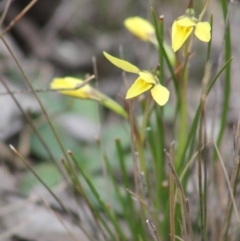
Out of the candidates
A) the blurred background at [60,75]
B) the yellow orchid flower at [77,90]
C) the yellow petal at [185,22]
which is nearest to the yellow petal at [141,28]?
the blurred background at [60,75]

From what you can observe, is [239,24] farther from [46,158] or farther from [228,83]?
[228,83]

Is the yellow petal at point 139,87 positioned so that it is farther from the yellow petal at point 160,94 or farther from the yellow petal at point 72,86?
the yellow petal at point 72,86

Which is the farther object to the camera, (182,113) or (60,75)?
(60,75)

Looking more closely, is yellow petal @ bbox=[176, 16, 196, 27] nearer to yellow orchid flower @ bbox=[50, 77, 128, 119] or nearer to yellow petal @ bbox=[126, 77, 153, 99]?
yellow petal @ bbox=[126, 77, 153, 99]

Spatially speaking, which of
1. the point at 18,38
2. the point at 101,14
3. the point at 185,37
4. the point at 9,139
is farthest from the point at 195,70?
the point at 185,37

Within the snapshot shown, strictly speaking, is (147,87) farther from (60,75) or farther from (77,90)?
(60,75)

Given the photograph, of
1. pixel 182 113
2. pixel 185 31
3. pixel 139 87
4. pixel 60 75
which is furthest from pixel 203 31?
pixel 60 75
